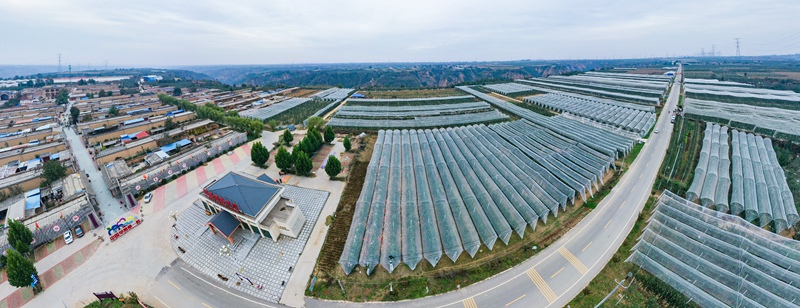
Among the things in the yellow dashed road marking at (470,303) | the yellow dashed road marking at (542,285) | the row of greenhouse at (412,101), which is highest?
the row of greenhouse at (412,101)

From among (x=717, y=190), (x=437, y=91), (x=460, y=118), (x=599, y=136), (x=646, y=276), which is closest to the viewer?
(x=646, y=276)

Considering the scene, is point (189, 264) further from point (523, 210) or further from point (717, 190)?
point (717, 190)

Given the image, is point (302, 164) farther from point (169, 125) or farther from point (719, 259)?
point (719, 259)

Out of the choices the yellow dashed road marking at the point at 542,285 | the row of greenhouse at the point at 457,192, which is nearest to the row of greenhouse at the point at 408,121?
the row of greenhouse at the point at 457,192

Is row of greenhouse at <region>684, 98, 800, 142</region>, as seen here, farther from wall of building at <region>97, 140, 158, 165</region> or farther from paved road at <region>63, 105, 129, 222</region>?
wall of building at <region>97, 140, 158, 165</region>

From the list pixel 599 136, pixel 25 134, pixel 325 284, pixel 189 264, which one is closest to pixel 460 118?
pixel 599 136

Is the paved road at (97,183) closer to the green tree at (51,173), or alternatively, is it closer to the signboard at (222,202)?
the green tree at (51,173)
